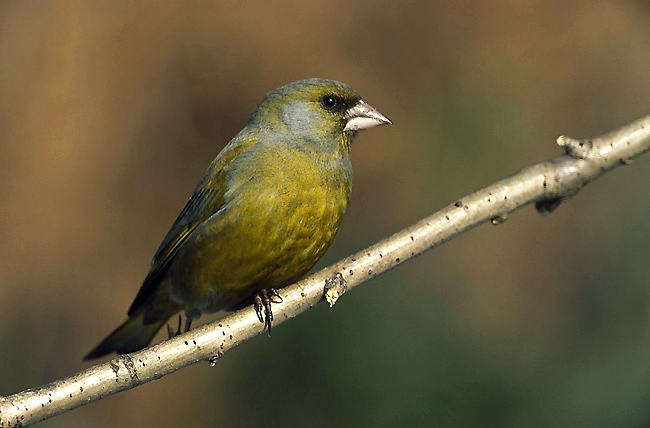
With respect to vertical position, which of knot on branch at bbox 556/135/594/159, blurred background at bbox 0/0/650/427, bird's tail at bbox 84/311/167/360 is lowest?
knot on branch at bbox 556/135/594/159

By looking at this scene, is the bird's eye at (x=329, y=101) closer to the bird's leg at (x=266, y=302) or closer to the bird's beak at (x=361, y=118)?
the bird's beak at (x=361, y=118)

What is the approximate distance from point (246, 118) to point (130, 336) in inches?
161

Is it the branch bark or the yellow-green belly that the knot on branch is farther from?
the yellow-green belly

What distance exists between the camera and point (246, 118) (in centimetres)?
779

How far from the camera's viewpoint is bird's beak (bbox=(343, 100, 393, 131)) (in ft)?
11.3

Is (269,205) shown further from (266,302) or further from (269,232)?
(266,302)

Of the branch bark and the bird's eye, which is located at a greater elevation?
the bird's eye

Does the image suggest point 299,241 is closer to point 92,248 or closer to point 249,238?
point 249,238

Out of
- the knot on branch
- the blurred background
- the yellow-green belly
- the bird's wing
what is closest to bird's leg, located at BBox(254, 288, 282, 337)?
the yellow-green belly

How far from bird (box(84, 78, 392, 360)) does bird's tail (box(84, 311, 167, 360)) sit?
1.47 feet

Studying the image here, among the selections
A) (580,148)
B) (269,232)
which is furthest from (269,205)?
(580,148)

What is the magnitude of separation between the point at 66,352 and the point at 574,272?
5.09 meters

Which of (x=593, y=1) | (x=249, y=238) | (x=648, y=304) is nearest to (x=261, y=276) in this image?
(x=249, y=238)

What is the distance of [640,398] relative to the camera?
4238 mm
